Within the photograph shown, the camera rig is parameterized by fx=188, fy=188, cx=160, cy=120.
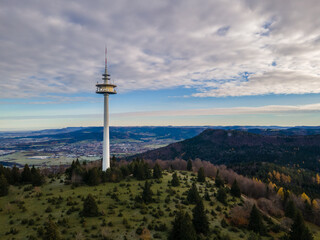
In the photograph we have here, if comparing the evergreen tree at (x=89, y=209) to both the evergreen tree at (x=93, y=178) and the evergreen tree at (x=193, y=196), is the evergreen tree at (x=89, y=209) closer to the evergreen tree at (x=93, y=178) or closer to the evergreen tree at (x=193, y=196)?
the evergreen tree at (x=93, y=178)

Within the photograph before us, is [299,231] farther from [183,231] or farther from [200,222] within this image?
[183,231]

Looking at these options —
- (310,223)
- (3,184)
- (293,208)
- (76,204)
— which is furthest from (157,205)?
(310,223)

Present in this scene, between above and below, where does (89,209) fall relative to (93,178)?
below

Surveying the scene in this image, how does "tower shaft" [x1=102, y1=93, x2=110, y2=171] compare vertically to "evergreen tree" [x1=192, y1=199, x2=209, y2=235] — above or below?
above

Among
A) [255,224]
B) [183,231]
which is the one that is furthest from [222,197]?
[183,231]

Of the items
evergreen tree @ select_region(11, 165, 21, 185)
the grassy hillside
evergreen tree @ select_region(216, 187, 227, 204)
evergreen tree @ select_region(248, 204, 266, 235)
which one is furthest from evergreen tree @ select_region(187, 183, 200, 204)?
evergreen tree @ select_region(11, 165, 21, 185)

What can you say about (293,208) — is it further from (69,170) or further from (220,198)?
(69,170)

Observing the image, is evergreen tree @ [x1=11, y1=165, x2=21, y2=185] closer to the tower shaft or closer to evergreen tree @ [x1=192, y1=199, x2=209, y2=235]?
the tower shaft

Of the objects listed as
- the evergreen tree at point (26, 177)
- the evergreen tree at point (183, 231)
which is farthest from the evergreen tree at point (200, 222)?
the evergreen tree at point (26, 177)

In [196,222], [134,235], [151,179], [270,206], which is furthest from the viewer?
[151,179]
